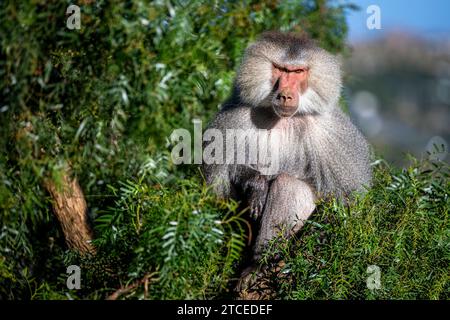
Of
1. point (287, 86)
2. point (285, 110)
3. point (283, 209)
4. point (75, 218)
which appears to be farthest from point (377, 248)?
point (75, 218)

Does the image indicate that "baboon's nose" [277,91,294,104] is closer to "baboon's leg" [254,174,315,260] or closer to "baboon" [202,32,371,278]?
"baboon" [202,32,371,278]

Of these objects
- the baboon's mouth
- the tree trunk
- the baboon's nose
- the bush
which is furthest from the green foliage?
the tree trunk

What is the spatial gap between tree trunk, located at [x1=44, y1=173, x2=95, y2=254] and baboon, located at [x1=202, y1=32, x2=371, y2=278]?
1.23 meters

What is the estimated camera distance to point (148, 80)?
4.95 meters

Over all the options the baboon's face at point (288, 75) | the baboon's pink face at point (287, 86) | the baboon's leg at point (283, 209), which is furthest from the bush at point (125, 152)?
the baboon's pink face at point (287, 86)

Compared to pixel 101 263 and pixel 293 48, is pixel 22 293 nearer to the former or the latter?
pixel 101 263

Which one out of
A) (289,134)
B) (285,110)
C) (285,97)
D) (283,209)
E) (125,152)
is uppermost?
(285,97)

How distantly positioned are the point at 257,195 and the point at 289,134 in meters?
0.69

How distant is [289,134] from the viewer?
6.43 m

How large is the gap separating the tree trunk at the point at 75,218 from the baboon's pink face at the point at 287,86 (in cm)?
200

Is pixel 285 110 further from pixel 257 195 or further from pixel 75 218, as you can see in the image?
pixel 75 218

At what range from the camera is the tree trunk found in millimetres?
6164

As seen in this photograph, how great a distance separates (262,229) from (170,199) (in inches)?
44.7
